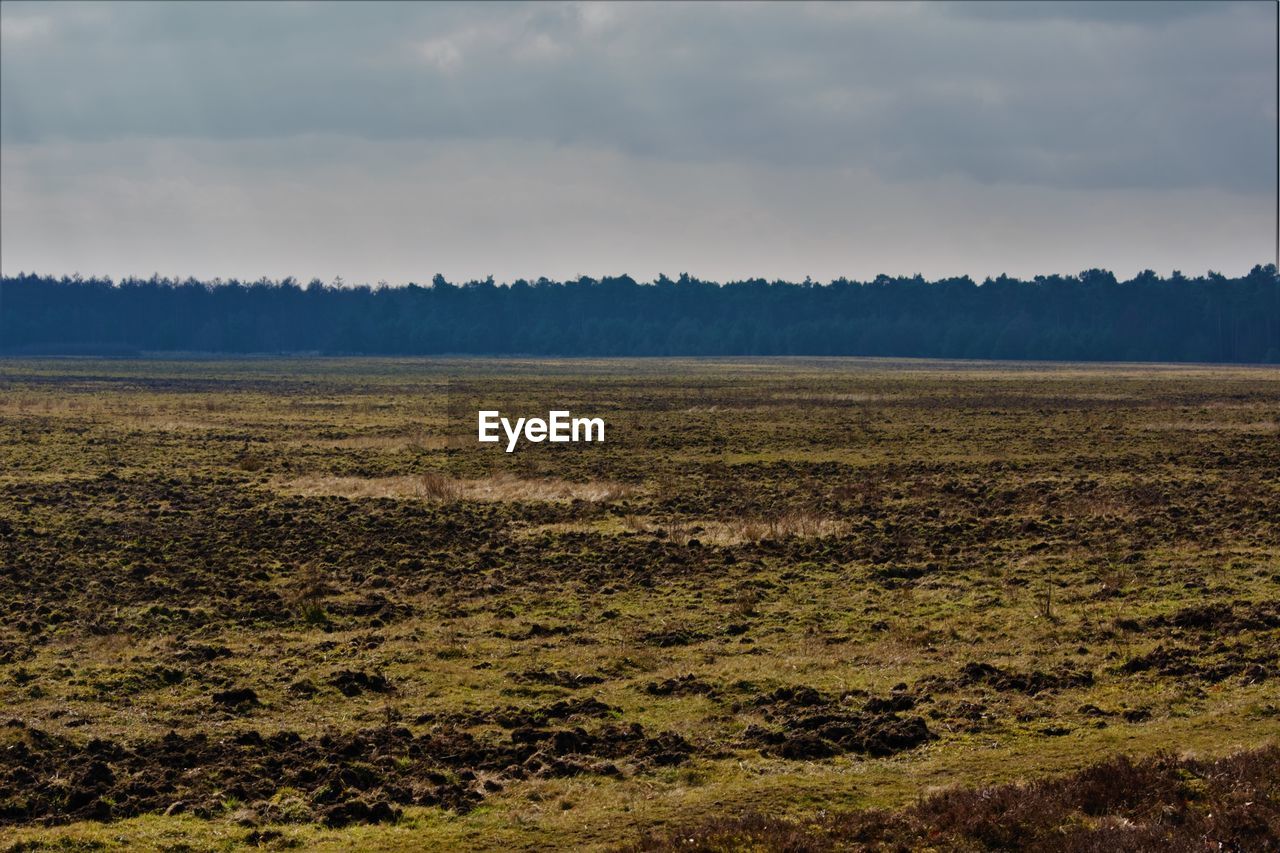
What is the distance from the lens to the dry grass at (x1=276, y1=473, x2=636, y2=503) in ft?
106

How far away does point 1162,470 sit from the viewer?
35688 millimetres

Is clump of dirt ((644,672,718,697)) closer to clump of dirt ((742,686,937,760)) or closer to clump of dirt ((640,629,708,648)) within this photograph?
clump of dirt ((742,686,937,760))

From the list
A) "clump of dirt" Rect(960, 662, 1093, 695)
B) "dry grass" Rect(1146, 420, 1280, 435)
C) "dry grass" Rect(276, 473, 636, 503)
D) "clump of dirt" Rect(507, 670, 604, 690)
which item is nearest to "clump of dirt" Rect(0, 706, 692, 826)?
"clump of dirt" Rect(507, 670, 604, 690)

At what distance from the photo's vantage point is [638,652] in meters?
17.0

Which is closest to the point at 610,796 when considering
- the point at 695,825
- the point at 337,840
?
the point at 695,825

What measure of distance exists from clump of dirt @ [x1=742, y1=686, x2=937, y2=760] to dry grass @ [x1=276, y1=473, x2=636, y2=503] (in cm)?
1700

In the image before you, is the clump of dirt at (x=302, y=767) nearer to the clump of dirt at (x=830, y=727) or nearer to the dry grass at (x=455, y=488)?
the clump of dirt at (x=830, y=727)

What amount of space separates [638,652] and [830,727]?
408 centimetres

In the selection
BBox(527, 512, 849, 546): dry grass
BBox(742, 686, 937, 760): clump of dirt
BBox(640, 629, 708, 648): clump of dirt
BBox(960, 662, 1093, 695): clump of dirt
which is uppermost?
BBox(527, 512, 849, 546): dry grass

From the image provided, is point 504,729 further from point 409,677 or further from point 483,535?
point 483,535

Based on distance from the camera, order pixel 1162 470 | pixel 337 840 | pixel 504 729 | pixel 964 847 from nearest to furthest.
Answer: pixel 964 847 < pixel 337 840 < pixel 504 729 < pixel 1162 470

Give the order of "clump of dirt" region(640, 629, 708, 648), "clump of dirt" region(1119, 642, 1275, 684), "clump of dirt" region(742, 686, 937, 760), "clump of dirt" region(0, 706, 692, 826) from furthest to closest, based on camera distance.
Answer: "clump of dirt" region(640, 629, 708, 648)
"clump of dirt" region(1119, 642, 1275, 684)
"clump of dirt" region(742, 686, 937, 760)
"clump of dirt" region(0, 706, 692, 826)

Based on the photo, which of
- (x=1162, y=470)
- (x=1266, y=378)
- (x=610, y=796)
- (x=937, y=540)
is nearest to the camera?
(x=610, y=796)

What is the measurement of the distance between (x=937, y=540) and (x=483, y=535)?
8.35 m
